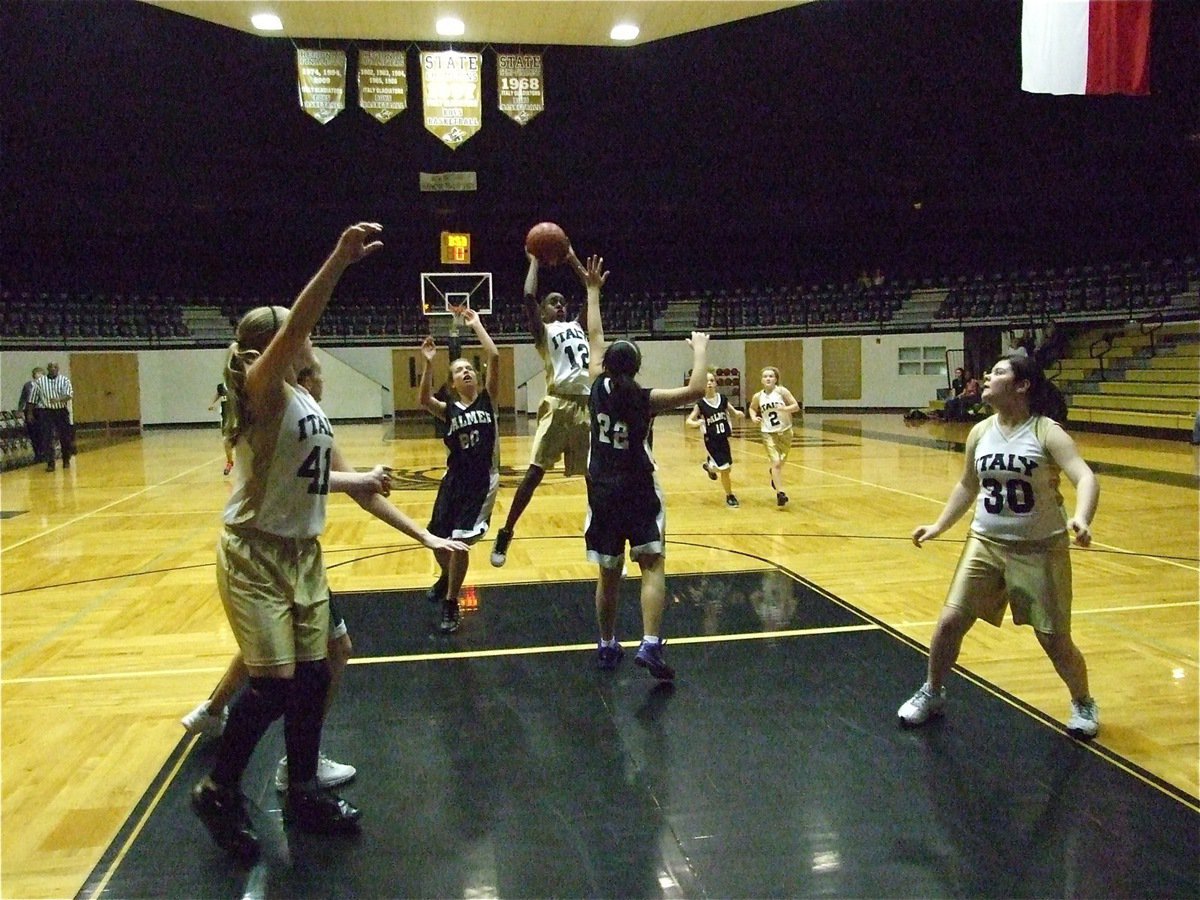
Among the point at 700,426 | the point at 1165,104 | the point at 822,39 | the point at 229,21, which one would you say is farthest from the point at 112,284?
the point at 1165,104

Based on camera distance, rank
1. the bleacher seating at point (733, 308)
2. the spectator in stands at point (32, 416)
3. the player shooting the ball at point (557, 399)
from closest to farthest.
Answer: the player shooting the ball at point (557, 399), the spectator in stands at point (32, 416), the bleacher seating at point (733, 308)

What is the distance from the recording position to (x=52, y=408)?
14016mm

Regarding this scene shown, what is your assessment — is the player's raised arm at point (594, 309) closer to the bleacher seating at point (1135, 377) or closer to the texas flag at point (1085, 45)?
the texas flag at point (1085, 45)

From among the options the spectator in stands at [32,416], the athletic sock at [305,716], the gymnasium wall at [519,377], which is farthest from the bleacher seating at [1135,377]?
the spectator in stands at [32,416]

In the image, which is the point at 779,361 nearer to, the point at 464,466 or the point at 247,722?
the point at 464,466

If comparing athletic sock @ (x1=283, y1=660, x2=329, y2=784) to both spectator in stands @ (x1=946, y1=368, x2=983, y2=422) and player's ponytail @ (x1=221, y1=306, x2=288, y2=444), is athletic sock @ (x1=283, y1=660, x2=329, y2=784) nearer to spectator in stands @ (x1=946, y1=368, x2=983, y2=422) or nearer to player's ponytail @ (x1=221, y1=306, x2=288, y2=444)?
player's ponytail @ (x1=221, y1=306, x2=288, y2=444)

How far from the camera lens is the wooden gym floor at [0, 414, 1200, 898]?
8.54 ft

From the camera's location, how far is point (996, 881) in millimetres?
2479

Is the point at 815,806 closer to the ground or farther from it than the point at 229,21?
closer to the ground

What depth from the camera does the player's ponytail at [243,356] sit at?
8.21 ft

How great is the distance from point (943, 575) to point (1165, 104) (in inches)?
769

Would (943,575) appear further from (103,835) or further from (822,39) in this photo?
(822,39)

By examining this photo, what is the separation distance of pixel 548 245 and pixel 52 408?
12.3 metres

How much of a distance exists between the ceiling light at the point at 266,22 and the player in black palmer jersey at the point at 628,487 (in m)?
9.67
